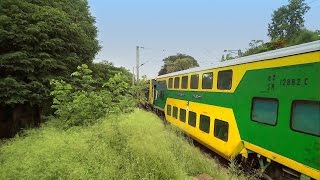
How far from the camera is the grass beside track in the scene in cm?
700

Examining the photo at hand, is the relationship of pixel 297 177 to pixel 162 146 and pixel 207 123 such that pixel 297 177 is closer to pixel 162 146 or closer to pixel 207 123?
pixel 162 146

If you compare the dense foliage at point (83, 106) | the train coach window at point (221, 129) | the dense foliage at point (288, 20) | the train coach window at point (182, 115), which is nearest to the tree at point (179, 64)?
the dense foliage at point (288, 20)

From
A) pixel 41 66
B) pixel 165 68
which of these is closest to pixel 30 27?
pixel 41 66

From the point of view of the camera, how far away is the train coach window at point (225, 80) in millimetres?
10722

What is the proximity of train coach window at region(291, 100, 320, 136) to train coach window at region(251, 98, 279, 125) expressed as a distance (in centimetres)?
68

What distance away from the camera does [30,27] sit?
53.2ft

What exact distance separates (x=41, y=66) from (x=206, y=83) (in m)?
7.48

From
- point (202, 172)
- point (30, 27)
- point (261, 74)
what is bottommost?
point (202, 172)

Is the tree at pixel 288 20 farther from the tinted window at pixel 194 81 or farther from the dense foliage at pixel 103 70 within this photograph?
the tinted window at pixel 194 81

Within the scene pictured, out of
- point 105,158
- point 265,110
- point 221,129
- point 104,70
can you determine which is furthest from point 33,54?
point 265,110

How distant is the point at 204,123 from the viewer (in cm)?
1316

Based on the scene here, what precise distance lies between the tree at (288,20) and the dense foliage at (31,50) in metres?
38.5

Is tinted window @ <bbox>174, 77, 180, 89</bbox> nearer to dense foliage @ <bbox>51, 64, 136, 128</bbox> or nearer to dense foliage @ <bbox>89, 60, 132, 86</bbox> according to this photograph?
dense foliage @ <bbox>89, 60, 132, 86</bbox>

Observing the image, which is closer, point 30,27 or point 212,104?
point 212,104
